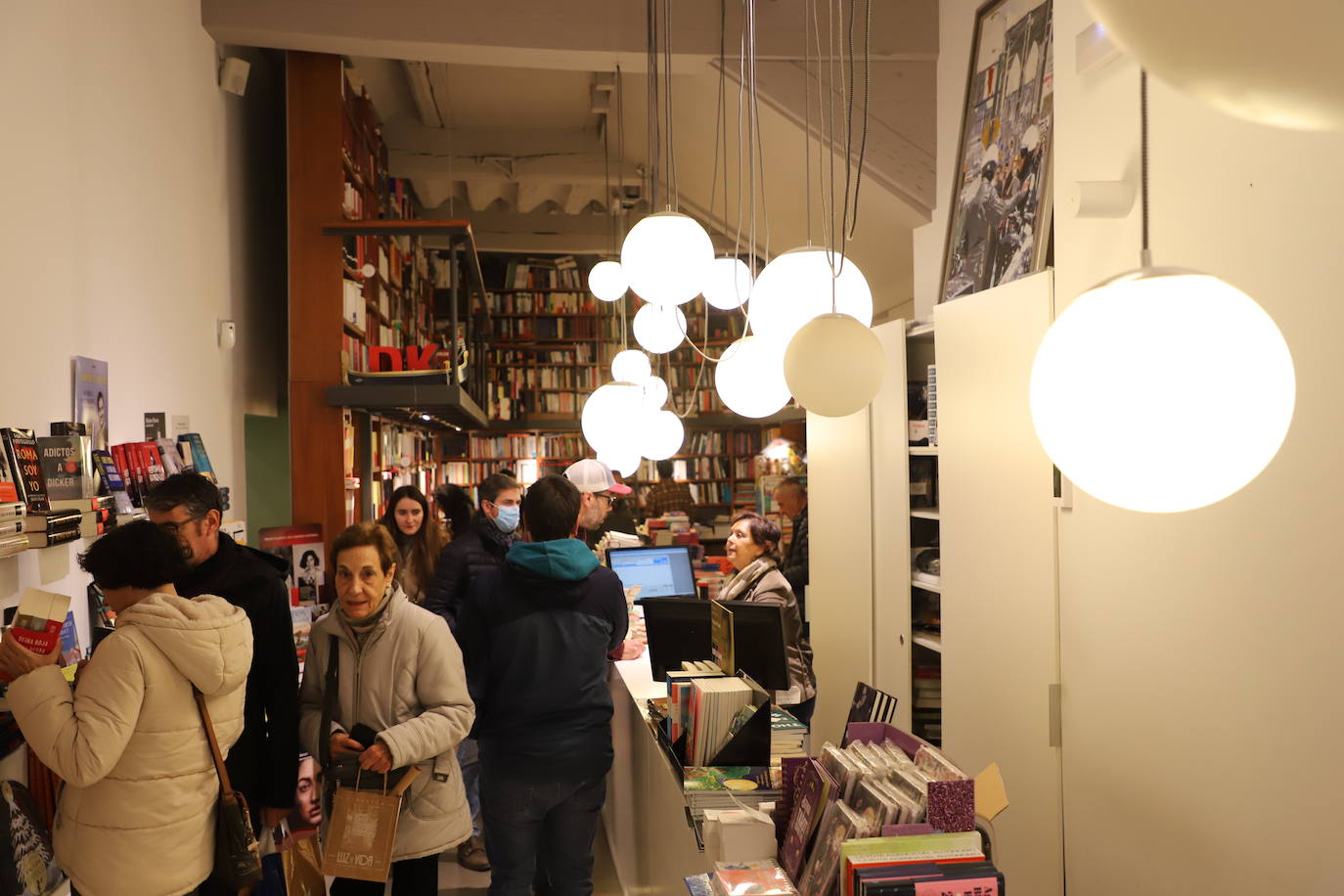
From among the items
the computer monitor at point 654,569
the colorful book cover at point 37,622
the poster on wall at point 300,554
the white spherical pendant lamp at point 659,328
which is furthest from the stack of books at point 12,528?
the computer monitor at point 654,569

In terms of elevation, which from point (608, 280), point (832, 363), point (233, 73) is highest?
point (233, 73)

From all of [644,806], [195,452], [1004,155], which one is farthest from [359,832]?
[1004,155]

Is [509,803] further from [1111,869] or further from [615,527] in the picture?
[615,527]

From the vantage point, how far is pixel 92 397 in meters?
3.16

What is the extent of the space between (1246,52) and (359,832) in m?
2.58

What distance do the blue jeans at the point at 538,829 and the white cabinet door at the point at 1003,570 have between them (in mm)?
1301

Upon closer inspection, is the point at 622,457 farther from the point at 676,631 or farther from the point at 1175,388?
the point at 1175,388

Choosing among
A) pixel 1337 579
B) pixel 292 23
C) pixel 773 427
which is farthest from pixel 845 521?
pixel 773 427

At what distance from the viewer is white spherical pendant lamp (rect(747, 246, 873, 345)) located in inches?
83.7

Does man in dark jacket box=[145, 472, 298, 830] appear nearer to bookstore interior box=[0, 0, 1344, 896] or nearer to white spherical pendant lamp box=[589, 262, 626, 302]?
bookstore interior box=[0, 0, 1344, 896]

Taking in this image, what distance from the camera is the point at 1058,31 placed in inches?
105

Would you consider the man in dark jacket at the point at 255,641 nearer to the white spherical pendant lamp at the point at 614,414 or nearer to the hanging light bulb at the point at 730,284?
the white spherical pendant lamp at the point at 614,414

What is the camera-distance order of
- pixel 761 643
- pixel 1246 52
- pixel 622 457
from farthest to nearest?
pixel 622 457
pixel 761 643
pixel 1246 52

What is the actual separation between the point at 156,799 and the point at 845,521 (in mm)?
3276
